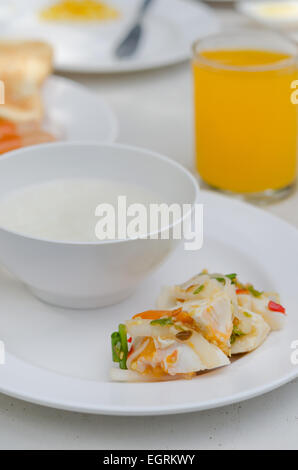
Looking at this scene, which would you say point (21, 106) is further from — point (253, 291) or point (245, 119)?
point (253, 291)

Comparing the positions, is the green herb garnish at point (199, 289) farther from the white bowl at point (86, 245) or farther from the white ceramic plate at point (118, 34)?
the white ceramic plate at point (118, 34)

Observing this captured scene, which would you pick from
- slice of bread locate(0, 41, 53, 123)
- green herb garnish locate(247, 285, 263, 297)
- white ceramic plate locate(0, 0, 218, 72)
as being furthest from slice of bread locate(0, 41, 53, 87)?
green herb garnish locate(247, 285, 263, 297)

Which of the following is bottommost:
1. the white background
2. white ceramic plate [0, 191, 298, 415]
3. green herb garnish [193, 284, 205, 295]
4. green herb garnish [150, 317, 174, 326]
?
the white background

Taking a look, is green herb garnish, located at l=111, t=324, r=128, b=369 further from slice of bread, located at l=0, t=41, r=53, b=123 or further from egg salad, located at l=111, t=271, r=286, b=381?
slice of bread, located at l=0, t=41, r=53, b=123

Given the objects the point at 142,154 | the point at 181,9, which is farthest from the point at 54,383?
the point at 181,9

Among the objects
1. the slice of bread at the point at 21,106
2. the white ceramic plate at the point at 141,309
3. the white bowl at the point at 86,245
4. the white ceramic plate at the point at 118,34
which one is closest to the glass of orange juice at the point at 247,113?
the white ceramic plate at the point at 141,309

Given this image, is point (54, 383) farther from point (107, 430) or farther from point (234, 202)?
point (234, 202)
